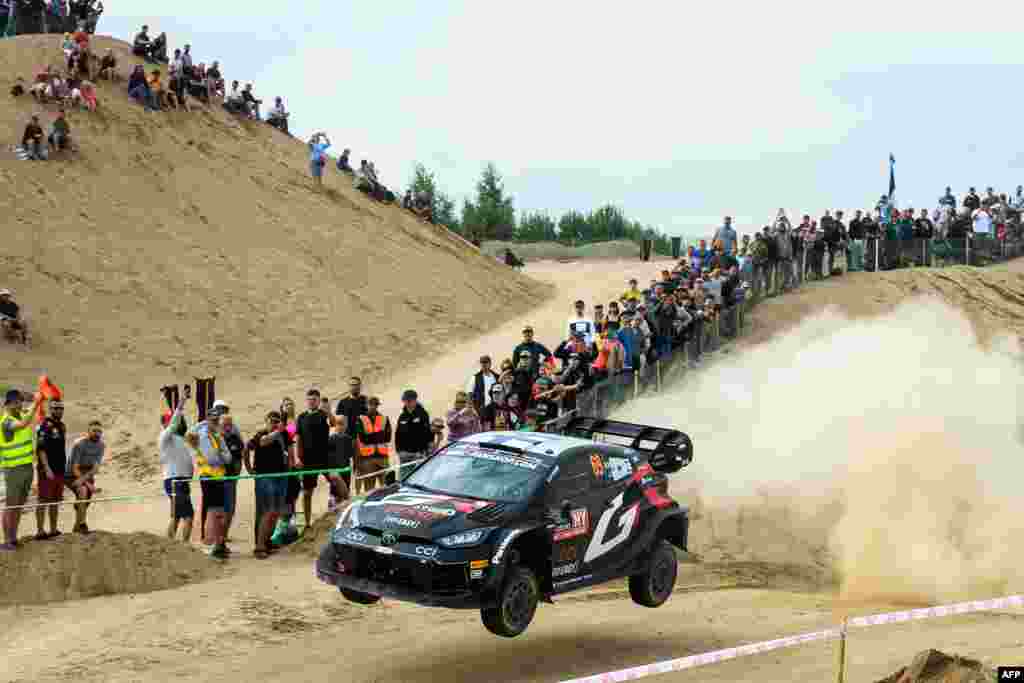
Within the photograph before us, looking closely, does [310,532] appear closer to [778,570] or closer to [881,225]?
[778,570]

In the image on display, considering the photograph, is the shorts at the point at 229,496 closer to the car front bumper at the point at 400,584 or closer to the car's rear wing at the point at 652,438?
the car's rear wing at the point at 652,438

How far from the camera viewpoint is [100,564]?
14758 mm

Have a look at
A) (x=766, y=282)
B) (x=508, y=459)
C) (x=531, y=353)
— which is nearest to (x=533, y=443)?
(x=508, y=459)

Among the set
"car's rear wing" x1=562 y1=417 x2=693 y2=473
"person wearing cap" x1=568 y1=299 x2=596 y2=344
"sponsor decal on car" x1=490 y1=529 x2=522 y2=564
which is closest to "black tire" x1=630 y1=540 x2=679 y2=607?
"car's rear wing" x1=562 y1=417 x2=693 y2=473

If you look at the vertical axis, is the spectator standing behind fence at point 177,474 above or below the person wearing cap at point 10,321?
below

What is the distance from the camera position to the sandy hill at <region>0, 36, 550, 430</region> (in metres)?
31.1

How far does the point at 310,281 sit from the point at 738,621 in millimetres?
24722

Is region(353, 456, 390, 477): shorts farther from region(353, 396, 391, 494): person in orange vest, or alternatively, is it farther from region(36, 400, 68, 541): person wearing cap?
region(36, 400, 68, 541): person wearing cap

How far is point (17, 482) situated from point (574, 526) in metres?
6.57

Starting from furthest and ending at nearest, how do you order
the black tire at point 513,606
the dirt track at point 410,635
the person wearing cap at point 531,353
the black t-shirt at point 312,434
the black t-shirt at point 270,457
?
the person wearing cap at point 531,353 < the black t-shirt at point 312,434 < the black t-shirt at point 270,457 < the dirt track at point 410,635 < the black tire at point 513,606

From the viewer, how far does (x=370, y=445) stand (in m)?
18.0

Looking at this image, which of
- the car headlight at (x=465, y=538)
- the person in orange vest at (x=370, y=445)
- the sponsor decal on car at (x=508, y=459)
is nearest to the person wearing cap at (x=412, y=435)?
the person in orange vest at (x=370, y=445)

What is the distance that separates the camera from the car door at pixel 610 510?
1266cm

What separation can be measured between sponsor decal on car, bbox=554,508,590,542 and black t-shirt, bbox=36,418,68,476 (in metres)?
6.52
